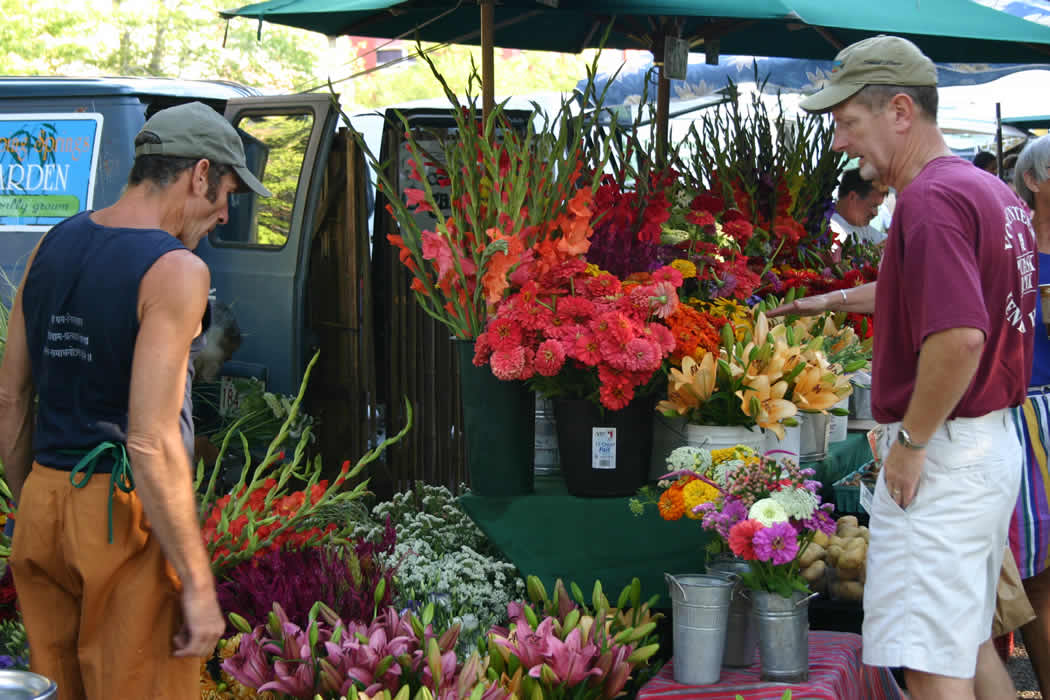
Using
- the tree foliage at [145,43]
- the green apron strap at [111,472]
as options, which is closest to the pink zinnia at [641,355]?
the green apron strap at [111,472]

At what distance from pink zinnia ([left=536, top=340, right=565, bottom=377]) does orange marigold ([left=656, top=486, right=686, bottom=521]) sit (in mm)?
392

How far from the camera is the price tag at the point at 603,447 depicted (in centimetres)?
288

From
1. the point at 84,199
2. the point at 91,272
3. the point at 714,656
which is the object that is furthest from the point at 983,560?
the point at 84,199

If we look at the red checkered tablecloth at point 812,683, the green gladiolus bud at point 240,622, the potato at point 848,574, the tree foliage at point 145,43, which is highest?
the tree foliage at point 145,43

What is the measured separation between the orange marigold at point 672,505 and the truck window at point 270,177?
294cm

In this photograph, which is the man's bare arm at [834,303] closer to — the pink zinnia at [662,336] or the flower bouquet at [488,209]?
the pink zinnia at [662,336]

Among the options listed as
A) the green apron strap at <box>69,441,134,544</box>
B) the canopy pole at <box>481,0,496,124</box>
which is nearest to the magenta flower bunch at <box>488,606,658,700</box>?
the green apron strap at <box>69,441,134,544</box>

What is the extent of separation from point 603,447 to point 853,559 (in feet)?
2.91

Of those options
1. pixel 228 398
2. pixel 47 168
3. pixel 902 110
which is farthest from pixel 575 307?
pixel 47 168

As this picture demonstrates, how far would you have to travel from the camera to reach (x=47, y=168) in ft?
17.1

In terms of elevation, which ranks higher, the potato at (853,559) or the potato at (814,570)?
the potato at (853,559)

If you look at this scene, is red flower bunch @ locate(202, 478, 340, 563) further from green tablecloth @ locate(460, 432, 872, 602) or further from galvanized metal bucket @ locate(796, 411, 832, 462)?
galvanized metal bucket @ locate(796, 411, 832, 462)

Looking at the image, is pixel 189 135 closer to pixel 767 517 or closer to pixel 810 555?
pixel 767 517

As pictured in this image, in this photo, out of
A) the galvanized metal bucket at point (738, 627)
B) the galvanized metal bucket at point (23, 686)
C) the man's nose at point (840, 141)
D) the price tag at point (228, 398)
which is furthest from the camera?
the price tag at point (228, 398)
